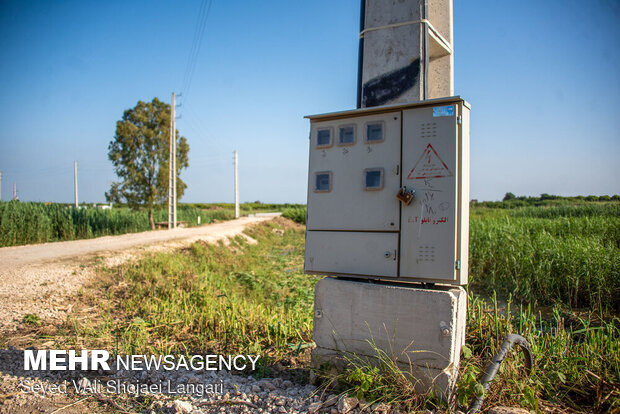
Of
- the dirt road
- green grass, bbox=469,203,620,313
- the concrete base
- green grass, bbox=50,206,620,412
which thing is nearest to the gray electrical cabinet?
the concrete base

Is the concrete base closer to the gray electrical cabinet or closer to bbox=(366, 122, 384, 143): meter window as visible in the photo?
the gray electrical cabinet

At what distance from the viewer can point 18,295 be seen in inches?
215

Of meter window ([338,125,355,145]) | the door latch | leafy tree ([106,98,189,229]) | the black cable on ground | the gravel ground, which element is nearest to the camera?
the black cable on ground

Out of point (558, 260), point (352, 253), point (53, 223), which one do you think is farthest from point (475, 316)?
point (53, 223)

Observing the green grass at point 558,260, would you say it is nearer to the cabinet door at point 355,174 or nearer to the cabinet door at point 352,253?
the cabinet door at point 352,253

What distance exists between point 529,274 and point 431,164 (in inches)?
234

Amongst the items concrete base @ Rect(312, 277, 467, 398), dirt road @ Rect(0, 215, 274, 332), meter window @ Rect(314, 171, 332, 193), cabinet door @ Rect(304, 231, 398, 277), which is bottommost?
dirt road @ Rect(0, 215, 274, 332)

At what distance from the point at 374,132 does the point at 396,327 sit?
1487 mm

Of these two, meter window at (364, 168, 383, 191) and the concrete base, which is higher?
meter window at (364, 168, 383, 191)

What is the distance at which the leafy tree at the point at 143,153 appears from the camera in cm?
2023

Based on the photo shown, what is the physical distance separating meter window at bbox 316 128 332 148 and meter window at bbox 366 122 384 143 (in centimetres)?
33

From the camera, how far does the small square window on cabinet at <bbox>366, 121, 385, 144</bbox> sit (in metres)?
3.10

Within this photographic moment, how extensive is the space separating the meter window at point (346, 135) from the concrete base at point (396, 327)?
3.67 ft

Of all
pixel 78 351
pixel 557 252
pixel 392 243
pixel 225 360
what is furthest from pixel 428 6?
pixel 557 252
